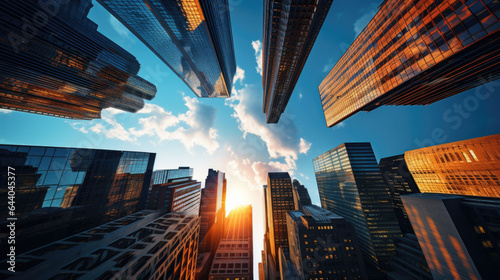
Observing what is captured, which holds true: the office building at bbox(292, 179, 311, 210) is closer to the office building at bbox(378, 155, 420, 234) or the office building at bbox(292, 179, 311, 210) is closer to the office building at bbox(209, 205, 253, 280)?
the office building at bbox(209, 205, 253, 280)

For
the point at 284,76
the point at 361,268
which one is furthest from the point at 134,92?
the point at 361,268

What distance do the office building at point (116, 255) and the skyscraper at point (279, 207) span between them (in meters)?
57.2

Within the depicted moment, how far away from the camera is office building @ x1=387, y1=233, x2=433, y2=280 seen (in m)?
40.2

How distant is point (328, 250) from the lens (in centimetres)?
4738

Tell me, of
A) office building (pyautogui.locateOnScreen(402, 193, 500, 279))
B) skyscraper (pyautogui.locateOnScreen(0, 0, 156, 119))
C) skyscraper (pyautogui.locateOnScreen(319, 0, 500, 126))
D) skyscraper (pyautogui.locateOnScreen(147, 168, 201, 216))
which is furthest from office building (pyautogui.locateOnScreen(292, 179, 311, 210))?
skyscraper (pyautogui.locateOnScreen(0, 0, 156, 119))

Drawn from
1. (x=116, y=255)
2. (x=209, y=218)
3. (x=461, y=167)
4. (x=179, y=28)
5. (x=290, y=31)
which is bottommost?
(x=209, y=218)

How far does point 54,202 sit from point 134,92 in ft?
238

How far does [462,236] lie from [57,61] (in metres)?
96.3

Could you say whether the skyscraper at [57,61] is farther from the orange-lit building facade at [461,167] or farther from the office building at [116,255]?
the orange-lit building facade at [461,167]

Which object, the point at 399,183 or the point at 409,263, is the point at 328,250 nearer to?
the point at 409,263

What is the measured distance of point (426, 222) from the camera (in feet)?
92.2

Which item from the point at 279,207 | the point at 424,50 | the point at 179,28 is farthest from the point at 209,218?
the point at 424,50

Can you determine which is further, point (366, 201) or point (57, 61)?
point (366, 201)

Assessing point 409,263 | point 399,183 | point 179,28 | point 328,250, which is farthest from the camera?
point 399,183
